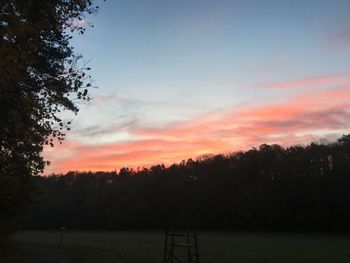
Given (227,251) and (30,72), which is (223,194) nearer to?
(227,251)

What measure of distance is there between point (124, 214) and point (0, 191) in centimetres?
10539

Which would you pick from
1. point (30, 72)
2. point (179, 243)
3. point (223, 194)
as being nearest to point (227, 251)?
point (179, 243)

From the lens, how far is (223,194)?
10356cm

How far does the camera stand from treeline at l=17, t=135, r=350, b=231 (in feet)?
287

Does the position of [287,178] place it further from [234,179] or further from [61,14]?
[61,14]

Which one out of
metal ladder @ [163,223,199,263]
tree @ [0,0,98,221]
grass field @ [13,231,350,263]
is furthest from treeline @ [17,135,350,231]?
tree @ [0,0,98,221]

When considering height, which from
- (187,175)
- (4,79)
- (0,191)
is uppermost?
(187,175)

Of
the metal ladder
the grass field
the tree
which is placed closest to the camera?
the tree

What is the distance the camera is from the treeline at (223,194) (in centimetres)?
8762

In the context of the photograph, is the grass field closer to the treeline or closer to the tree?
the tree

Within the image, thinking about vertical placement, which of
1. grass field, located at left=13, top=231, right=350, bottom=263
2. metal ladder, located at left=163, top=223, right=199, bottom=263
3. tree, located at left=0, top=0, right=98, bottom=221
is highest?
tree, located at left=0, top=0, right=98, bottom=221

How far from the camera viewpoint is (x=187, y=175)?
382 feet

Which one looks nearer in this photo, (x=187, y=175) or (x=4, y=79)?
(x=4, y=79)

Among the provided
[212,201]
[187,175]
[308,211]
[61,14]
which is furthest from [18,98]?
[187,175]
